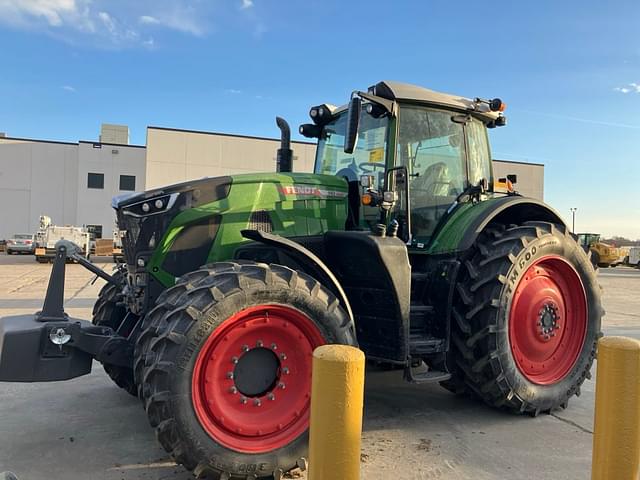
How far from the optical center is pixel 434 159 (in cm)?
509

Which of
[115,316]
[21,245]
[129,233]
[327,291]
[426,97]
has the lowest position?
[21,245]

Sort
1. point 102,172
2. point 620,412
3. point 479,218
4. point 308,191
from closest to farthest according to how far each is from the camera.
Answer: point 620,412 → point 308,191 → point 479,218 → point 102,172

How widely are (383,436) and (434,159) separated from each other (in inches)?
100

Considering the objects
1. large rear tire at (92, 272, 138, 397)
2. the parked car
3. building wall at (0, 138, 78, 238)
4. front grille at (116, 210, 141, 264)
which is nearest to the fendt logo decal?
front grille at (116, 210, 141, 264)

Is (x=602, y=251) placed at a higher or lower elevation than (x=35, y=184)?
lower

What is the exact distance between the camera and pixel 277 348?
358 centimetres

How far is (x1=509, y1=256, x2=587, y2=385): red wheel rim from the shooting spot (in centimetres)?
481

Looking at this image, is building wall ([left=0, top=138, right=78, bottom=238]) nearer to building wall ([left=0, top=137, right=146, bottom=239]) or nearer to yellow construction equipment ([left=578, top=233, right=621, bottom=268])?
building wall ([left=0, top=137, right=146, bottom=239])

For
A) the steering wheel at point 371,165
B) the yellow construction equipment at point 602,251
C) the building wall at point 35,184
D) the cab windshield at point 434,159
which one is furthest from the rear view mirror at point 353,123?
the building wall at point 35,184

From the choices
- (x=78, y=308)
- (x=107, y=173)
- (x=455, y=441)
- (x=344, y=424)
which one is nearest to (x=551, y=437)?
(x=455, y=441)

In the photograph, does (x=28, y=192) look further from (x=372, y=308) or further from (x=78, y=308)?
(x=372, y=308)

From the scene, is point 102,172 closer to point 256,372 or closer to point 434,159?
point 434,159

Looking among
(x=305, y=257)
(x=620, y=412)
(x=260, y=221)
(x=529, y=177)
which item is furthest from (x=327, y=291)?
(x=529, y=177)

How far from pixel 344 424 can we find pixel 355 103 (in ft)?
8.12
